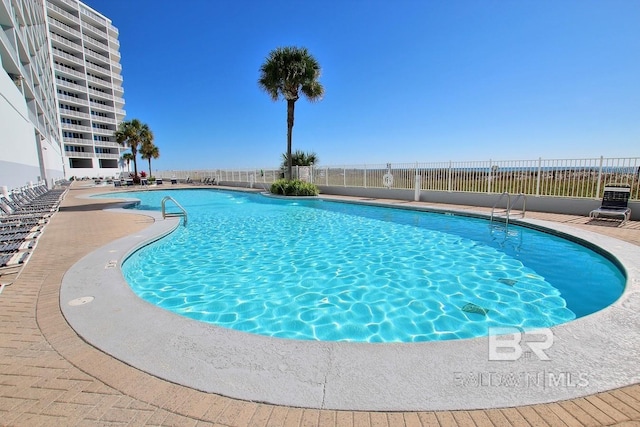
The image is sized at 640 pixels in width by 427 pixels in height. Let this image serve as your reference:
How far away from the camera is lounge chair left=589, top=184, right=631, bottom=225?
335 inches

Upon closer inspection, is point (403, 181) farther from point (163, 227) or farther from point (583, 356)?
point (583, 356)

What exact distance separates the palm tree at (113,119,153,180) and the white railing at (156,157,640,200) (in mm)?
27779

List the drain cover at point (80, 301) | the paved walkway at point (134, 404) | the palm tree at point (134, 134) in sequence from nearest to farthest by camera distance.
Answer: the paved walkway at point (134, 404)
the drain cover at point (80, 301)
the palm tree at point (134, 134)

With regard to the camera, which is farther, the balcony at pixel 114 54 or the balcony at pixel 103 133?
the balcony at pixel 114 54

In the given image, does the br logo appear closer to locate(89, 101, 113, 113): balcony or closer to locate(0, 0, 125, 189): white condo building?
locate(0, 0, 125, 189): white condo building

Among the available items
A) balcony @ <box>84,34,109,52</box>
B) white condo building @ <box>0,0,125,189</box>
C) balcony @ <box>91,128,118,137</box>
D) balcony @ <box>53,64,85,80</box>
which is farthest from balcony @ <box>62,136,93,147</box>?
balcony @ <box>84,34,109,52</box>

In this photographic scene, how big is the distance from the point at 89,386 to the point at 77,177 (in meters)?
60.6

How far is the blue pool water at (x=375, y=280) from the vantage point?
407 centimetres

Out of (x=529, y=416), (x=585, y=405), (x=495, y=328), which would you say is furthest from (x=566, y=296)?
(x=529, y=416)

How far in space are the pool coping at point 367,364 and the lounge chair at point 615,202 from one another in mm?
7123

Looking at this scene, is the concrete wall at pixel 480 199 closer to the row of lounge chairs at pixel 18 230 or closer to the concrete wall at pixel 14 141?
the row of lounge chairs at pixel 18 230

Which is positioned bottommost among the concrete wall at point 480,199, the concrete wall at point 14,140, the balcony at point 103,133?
the concrete wall at point 480,199

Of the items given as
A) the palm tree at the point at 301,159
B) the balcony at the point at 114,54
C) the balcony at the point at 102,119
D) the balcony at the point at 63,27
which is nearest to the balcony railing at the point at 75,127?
the balcony at the point at 102,119

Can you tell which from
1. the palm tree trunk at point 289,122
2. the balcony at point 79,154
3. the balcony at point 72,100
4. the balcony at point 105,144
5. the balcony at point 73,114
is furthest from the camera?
the balcony at point 105,144
